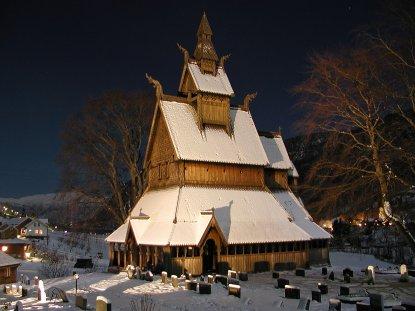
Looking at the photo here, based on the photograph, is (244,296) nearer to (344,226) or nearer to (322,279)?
(322,279)

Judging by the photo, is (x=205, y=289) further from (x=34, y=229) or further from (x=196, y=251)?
(x=34, y=229)

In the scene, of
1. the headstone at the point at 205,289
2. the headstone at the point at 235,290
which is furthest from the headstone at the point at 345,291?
the headstone at the point at 205,289

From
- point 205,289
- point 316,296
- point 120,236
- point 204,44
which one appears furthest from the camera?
point 204,44

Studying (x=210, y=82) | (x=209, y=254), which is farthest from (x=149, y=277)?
(x=210, y=82)

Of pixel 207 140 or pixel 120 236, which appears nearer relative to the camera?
pixel 120 236

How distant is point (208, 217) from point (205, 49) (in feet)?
54.2

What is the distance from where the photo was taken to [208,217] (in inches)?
1178

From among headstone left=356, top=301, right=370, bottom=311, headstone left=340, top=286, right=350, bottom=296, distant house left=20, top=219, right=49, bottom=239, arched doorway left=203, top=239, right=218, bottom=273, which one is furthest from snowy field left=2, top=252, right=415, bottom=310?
distant house left=20, top=219, right=49, bottom=239

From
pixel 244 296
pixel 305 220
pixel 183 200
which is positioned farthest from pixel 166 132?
pixel 244 296

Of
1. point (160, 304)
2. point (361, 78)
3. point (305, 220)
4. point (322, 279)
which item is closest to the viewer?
point (361, 78)

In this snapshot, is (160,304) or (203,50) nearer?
(160,304)

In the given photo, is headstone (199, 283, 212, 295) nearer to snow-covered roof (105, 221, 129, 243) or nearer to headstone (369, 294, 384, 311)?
headstone (369, 294, 384, 311)

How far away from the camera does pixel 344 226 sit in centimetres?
6956

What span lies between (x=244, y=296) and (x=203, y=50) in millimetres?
23878
